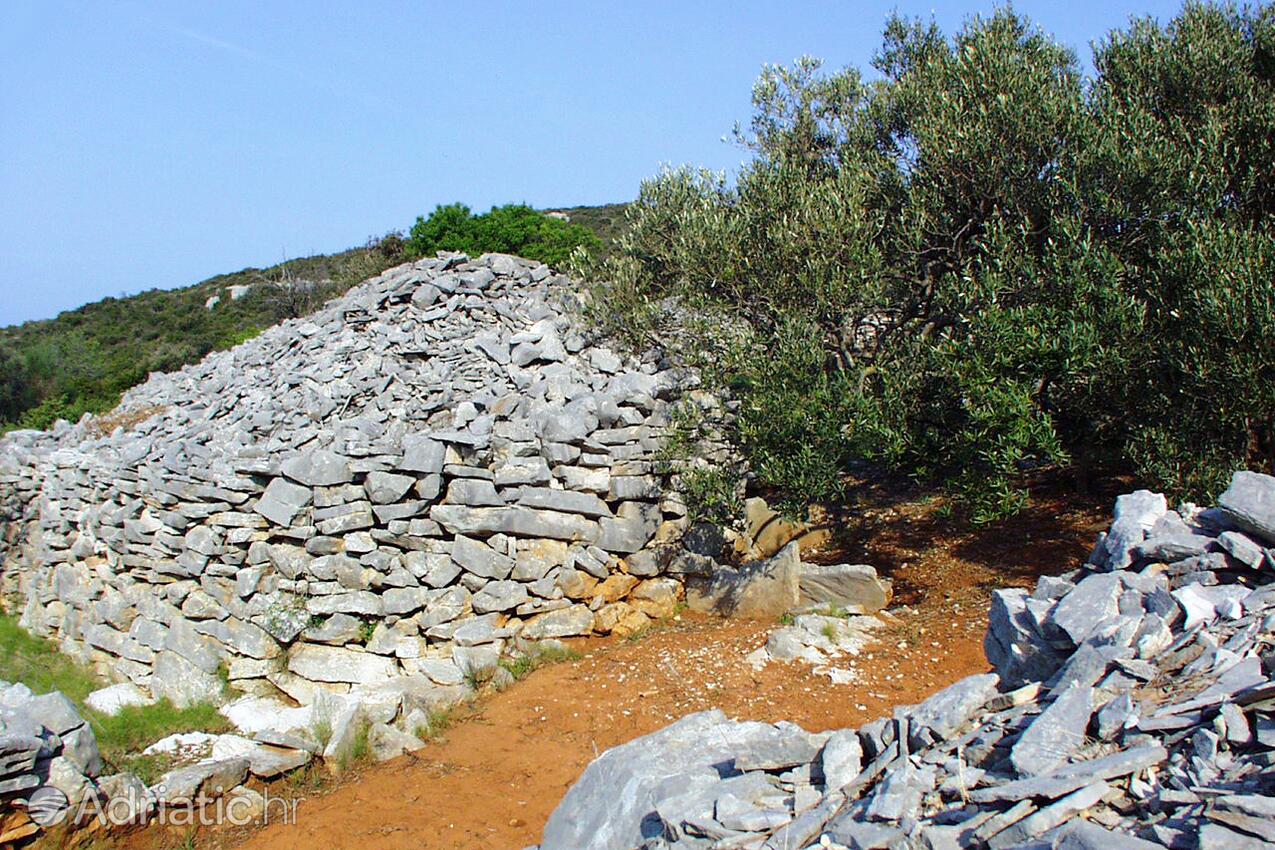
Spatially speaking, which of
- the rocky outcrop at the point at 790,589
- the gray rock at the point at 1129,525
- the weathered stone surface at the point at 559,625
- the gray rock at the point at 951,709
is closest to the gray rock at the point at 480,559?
the weathered stone surface at the point at 559,625

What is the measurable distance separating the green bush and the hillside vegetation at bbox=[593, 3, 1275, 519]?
33.5 feet

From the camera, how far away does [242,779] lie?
677 cm

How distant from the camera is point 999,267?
340 inches

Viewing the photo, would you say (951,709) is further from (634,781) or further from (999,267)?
(999,267)

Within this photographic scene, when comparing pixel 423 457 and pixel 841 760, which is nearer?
pixel 841 760

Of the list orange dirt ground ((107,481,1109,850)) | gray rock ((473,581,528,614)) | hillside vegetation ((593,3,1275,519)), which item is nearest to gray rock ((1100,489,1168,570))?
hillside vegetation ((593,3,1275,519))

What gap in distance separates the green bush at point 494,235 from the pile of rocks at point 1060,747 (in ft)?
53.4

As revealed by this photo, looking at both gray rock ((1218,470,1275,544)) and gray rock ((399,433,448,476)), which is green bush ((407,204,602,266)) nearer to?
gray rock ((399,433,448,476))

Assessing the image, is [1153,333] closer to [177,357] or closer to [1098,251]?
[1098,251]

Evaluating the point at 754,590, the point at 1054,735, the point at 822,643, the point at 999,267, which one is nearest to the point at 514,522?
the point at 754,590

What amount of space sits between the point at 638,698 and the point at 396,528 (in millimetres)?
3258

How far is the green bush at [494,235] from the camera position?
68.4ft

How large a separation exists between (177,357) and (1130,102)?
25.7 metres

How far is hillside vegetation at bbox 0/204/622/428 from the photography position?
70.7 feet
